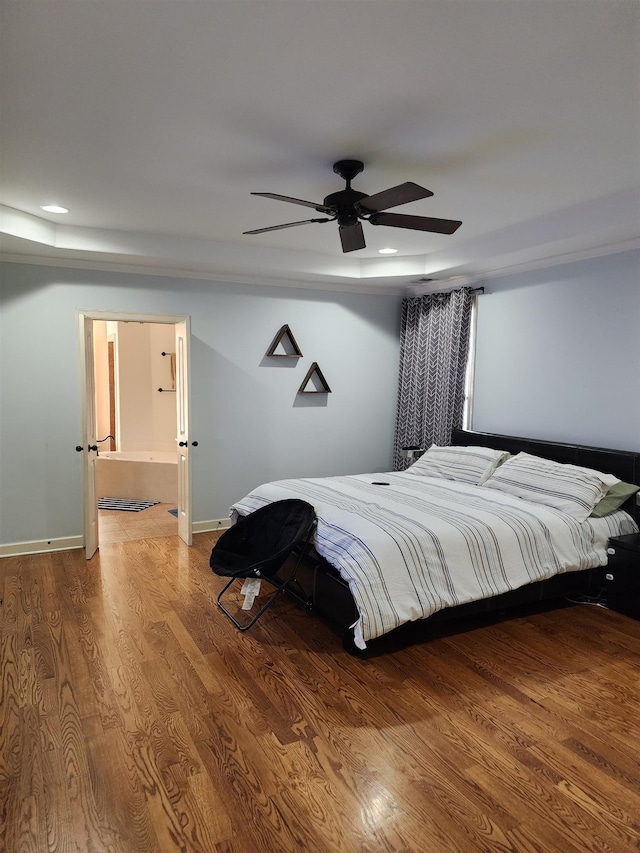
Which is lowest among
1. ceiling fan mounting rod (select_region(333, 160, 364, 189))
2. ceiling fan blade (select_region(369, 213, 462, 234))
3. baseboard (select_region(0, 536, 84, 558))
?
baseboard (select_region(0, 536, 84, 558))

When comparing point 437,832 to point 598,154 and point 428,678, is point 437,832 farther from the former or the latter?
point 598,154

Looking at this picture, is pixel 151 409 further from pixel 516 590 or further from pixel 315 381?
pixel 516 590

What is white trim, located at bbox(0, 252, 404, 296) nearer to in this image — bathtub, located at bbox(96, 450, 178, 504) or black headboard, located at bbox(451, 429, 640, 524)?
black headboard, located at bbox(451, 429, 640, 524)

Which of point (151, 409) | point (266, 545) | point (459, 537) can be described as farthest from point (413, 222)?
point (151, 409)

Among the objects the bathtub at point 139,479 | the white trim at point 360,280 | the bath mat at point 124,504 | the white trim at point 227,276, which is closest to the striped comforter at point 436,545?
the white trim at point 360,280

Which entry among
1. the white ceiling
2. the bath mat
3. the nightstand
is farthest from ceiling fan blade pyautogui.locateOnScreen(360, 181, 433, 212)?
the bath mat

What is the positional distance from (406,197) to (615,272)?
7.19 feet

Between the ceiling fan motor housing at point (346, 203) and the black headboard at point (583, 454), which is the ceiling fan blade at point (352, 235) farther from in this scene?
the black headboard at point (583, 454)

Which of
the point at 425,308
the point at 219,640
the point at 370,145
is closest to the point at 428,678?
the point at 219,640

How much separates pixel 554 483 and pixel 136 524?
3.96 metres

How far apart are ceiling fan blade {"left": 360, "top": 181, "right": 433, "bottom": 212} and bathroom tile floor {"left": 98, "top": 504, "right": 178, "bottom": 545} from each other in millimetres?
3663

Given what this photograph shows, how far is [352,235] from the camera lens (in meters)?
3.22

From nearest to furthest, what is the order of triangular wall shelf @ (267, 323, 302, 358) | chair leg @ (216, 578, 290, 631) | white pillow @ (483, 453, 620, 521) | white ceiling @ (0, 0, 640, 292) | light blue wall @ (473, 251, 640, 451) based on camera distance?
white ceiling @ (0, 0, 640, 292) < chair leg @ (216, 578, 290, 631) < white pillow @ (483, 453, 620, 521) < light blue wall @ (473, 251, 640, 451) < triangular wall shelf @ (267, 323, 302, 358)

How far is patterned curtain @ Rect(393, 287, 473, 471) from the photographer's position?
530 centimetres
